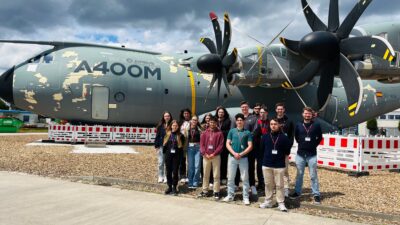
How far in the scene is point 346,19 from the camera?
1033 cm

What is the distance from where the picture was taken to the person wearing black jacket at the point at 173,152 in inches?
312

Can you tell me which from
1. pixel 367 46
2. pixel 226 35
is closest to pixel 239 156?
pixel 367 46

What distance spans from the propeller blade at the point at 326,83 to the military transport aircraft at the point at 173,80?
0.72 m

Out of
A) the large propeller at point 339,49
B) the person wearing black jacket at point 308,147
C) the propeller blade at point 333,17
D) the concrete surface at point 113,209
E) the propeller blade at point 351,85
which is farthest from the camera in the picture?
the propeller blade at point 333,17

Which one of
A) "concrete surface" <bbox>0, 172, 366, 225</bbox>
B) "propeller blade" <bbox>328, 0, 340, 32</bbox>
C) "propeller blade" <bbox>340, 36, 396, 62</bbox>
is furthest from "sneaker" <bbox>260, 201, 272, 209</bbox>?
"propeller blade" <bbox>328, 0, 340, 32</bbox>

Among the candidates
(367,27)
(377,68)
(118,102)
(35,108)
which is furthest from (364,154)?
(35,108)

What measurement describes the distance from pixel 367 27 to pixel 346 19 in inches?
Result: 94.7

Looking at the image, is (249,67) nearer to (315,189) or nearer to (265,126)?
(265,126)

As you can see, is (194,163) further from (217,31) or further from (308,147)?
(217,31)

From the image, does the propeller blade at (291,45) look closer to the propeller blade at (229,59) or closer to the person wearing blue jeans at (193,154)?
the propeller blade at (229,59)

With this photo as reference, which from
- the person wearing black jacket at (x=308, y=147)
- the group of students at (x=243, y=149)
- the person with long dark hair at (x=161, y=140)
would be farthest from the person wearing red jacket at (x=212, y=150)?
the person wearing black jacket at (x=308, y=147)

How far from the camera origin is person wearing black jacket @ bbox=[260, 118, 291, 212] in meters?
6.72

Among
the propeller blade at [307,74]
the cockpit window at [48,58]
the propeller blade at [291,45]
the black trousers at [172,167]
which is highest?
the cockpit window at [48,58]

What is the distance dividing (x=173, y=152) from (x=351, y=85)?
5.34 metres
